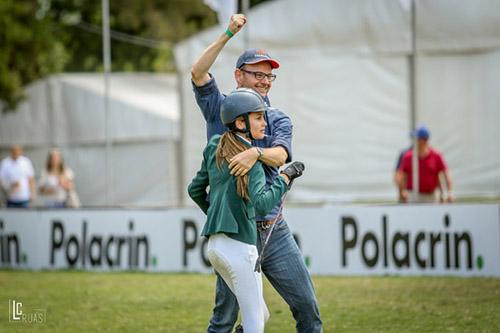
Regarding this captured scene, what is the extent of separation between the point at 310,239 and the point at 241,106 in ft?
29.8

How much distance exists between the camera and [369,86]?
2288 cm

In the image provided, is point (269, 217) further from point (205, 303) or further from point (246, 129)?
point (205, 303)

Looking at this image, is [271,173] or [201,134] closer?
[271,173]

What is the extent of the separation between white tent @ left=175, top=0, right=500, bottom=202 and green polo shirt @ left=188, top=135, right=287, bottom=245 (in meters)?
15.3

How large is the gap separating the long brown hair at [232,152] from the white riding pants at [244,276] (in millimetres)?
310

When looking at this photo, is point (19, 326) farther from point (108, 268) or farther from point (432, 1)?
point (432, 1)

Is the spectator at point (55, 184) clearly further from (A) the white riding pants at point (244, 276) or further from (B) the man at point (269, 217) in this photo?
(A) the white riding pants at point (244, 276)

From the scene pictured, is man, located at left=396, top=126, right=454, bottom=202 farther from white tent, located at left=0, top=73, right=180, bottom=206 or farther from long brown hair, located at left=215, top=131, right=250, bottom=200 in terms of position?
white tent, located at left=0, top=73, right=180, bottom=206

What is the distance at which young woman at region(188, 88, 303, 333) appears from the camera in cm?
664

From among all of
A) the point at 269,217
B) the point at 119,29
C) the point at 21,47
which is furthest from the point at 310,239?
the point at 119,29

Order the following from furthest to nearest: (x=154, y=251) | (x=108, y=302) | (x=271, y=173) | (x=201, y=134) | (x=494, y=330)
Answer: (x=201, y=134), (x=154, y=251), (x=108, y=302), (x=494, y=330), (x=271, y=173)

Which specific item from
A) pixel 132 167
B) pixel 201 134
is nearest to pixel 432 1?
pixel 201 134

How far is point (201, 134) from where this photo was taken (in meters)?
23.2

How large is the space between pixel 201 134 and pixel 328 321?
12809 millimetres
